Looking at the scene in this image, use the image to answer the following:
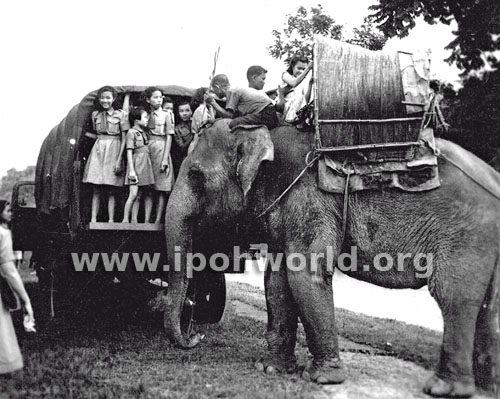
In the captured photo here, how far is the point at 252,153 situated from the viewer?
6074 millimetres

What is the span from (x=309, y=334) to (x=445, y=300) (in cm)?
122

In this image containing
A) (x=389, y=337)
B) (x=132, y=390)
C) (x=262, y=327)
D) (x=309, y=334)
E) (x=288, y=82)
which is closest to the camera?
(x=132, y=390)

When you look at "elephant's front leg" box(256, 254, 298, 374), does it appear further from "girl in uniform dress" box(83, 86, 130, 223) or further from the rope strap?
"girl in uniform dress" box(83, 86, 130, 223)

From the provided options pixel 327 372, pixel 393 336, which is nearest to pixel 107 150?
pixel 327 372

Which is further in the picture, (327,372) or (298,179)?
(298,179)

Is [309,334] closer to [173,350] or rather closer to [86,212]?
[173,350]

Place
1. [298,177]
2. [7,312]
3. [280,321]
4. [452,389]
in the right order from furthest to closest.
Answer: [280,321], [298,177], [452,389], [7,312]

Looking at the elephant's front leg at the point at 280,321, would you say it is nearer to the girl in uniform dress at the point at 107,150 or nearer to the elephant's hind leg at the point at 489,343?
the elephant's hind leg at the point at 489,343

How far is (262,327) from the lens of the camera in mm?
8883

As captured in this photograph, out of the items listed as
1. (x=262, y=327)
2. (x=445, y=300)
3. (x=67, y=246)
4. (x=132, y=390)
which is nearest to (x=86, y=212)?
(x=67, y=246)

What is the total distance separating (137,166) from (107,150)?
370 mm

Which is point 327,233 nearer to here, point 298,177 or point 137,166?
point 298,177

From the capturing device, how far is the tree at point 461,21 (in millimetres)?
8117

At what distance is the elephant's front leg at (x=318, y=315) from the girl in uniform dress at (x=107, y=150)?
7.26ft
